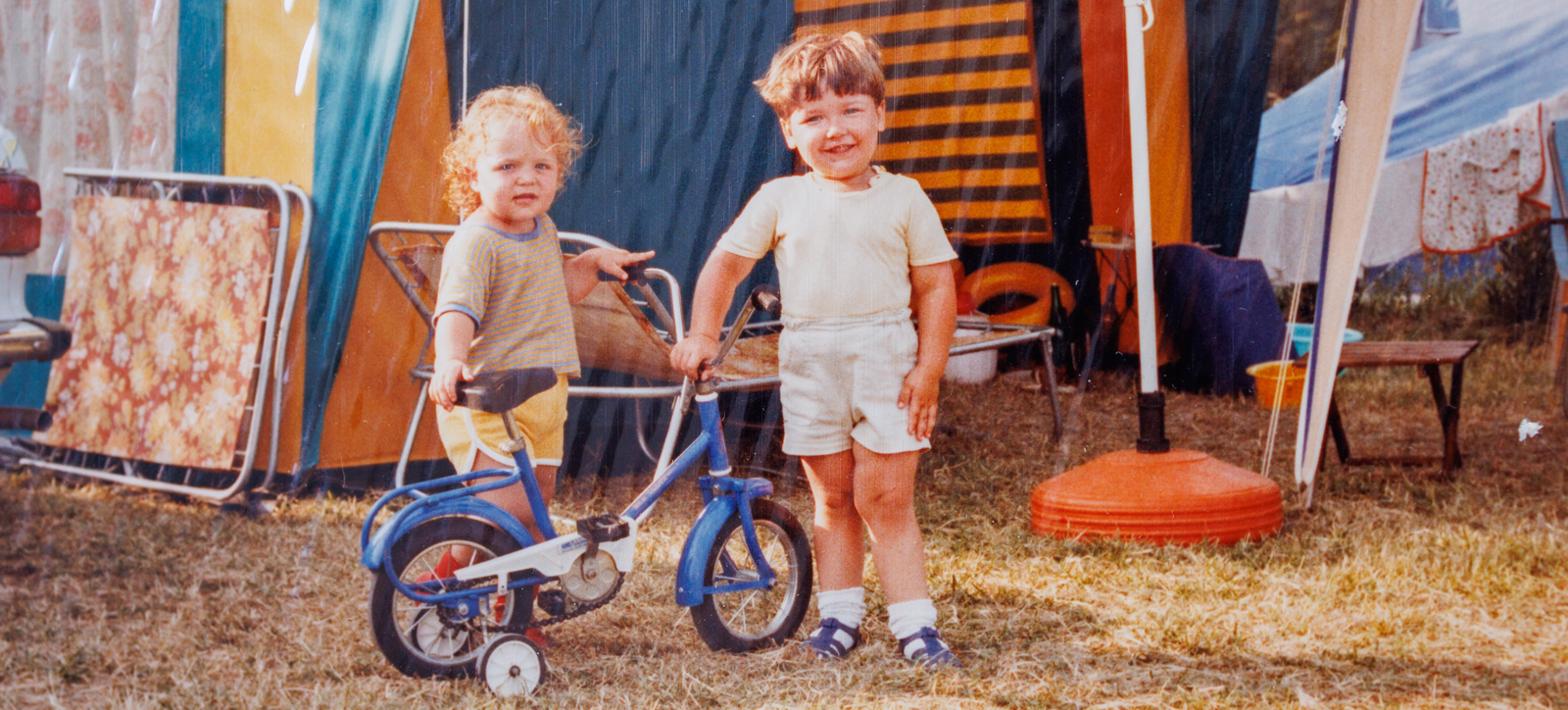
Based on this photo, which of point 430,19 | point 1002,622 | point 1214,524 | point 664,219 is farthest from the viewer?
point 664,219

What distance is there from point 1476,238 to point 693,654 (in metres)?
5.43

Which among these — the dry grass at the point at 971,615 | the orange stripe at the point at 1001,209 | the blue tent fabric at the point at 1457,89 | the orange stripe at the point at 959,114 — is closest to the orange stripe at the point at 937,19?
the orange stripe at the point at 959,114

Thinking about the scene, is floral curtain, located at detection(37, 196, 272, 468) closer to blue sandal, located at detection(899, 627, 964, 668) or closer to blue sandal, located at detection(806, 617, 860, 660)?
blue sandal, located at detection(806, 617, 860, 660)

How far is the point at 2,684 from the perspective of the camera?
5.90ft

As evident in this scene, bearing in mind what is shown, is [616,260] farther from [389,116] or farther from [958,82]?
[958,82]

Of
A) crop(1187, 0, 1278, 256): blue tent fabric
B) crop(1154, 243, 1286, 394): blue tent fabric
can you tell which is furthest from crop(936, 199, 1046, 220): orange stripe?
crop(1187, 0, 1278, 256): blue tent fabric

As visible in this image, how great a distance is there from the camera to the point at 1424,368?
11.0ft

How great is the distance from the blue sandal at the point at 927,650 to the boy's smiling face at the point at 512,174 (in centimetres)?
91

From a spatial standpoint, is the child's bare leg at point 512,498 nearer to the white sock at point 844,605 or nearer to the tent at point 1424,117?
the white sock at point 844,605

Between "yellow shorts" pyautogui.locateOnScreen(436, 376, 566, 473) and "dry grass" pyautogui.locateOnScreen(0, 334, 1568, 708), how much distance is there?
351 mm

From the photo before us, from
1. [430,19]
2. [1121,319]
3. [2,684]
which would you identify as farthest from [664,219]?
[1121,319]

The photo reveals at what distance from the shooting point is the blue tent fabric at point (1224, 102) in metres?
5.48

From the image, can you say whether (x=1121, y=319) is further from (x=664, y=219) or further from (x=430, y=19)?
(x=430, y=19)

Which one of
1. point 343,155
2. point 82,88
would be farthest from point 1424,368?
point 82,88
